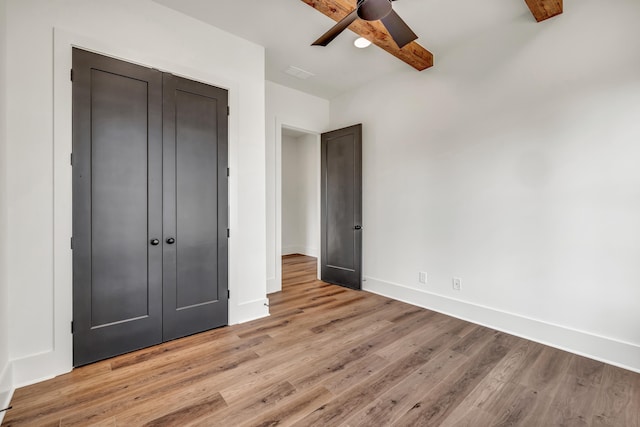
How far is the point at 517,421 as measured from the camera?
1611 mm

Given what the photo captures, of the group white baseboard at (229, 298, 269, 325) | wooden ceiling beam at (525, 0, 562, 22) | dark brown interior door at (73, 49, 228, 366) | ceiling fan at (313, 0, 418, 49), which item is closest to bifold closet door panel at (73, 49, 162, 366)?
dark brown interior door at (73, 49, 228, 366)

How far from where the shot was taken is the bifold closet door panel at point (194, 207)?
2.50 meters

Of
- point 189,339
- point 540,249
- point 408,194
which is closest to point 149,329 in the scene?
point 189,339

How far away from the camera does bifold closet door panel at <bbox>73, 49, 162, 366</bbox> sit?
6.91 feet

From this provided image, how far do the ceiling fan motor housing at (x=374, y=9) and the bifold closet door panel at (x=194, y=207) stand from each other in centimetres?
162

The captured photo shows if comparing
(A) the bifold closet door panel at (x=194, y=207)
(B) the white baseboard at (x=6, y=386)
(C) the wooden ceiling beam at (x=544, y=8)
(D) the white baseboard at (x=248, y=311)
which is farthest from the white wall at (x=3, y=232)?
(C) the wooden ceiling beam at (x=544, y=8)

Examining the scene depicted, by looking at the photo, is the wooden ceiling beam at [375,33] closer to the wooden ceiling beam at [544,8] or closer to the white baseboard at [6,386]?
the wooden ceiling beam at [544,8]

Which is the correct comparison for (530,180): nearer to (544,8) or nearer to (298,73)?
(544,8)

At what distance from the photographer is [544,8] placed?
2336 mm

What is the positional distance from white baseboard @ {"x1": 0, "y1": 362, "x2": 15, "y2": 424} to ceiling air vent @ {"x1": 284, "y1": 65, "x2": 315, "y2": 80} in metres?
3.75

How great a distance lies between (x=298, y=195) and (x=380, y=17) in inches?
217

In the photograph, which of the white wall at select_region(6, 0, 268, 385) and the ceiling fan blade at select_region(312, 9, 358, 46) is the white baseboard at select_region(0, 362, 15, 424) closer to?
the white wall at select_region(6, 0, 268, 385)

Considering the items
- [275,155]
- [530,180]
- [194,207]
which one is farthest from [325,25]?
[530,180]

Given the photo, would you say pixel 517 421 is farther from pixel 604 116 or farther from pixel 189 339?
pixel 189 339
